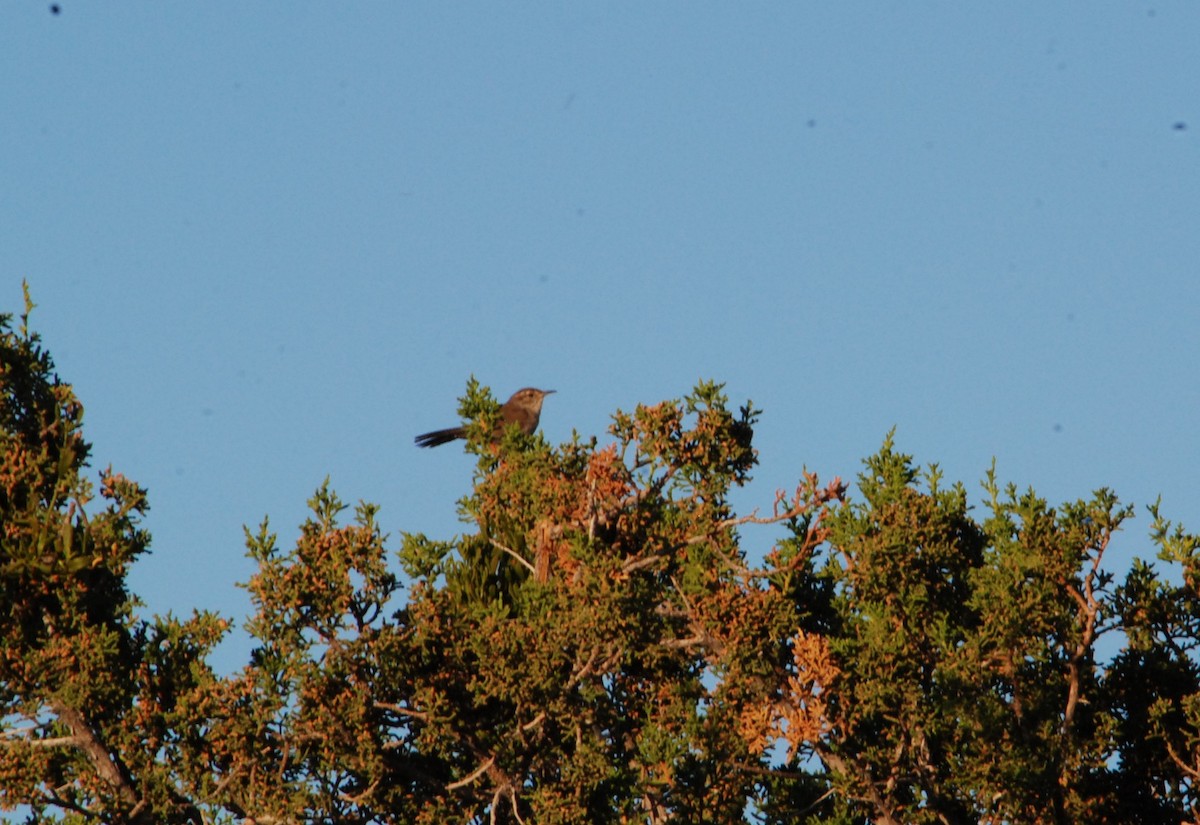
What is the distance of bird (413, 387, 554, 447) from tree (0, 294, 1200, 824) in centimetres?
551

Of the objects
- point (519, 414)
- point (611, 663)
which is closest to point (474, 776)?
point (611, 663)

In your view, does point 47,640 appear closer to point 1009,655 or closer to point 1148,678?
point 1009,655

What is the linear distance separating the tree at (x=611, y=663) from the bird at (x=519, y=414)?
551 centimetres

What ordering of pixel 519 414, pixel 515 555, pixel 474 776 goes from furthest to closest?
1. pixel 519 414
2. pixel 515 555
3. pixel 474 776

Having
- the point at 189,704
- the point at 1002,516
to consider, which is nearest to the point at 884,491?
the point at 1002,516

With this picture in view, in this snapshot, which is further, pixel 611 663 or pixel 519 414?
pixel 519 414

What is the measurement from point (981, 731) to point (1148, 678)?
109 inches

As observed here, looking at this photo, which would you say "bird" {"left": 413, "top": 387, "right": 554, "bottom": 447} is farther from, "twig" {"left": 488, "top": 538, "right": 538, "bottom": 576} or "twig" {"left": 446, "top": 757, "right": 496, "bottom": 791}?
"twig" {"left": 446, "top": 757, "right": 496, "bottom": 791}

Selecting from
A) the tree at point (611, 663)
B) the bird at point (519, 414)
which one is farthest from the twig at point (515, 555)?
the bird at point (519, 414)

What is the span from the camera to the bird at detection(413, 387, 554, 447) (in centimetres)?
2389

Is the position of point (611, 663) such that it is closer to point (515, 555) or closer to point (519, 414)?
point (515, 555)

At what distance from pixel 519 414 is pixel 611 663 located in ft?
31.5

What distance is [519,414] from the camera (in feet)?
79.1

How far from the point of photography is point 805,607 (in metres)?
18.5
